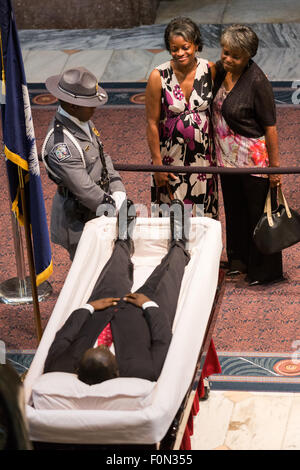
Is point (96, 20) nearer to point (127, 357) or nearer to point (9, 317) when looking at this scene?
point (9, 317)

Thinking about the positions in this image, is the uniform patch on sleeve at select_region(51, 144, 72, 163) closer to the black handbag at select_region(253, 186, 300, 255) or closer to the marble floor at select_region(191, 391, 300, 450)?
the black handbag at select_region(253, 186, 300, 255)

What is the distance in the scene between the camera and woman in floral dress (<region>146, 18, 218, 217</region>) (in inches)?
209

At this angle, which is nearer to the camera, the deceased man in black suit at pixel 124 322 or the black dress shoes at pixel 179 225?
the deceased man in black suit at pixel 124 322

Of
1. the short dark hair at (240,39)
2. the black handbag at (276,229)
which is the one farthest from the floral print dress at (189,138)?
the black handbag at (276,229)

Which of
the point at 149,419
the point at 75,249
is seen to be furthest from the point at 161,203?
the point at 149,419

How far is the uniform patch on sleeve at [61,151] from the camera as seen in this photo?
191 inches

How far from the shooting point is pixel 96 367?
3.67 meters

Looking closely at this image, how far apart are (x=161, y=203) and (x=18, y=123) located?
5.15 feet

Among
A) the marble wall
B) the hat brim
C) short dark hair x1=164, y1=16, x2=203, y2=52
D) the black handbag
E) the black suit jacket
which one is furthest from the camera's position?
the marble wall

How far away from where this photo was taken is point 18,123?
4547 millimetres

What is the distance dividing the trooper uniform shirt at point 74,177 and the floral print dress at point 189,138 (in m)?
0.55

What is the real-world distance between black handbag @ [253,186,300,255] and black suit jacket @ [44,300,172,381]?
4.77 ft

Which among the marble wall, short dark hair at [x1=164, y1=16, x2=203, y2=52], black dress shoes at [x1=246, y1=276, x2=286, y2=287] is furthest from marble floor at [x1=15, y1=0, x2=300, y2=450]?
short dark hair at [x1=164, y1=16, x2=203, y2=52]

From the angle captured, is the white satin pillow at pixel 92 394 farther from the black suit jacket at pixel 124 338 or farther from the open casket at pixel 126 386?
the black suit jacket at pixel 124 338
